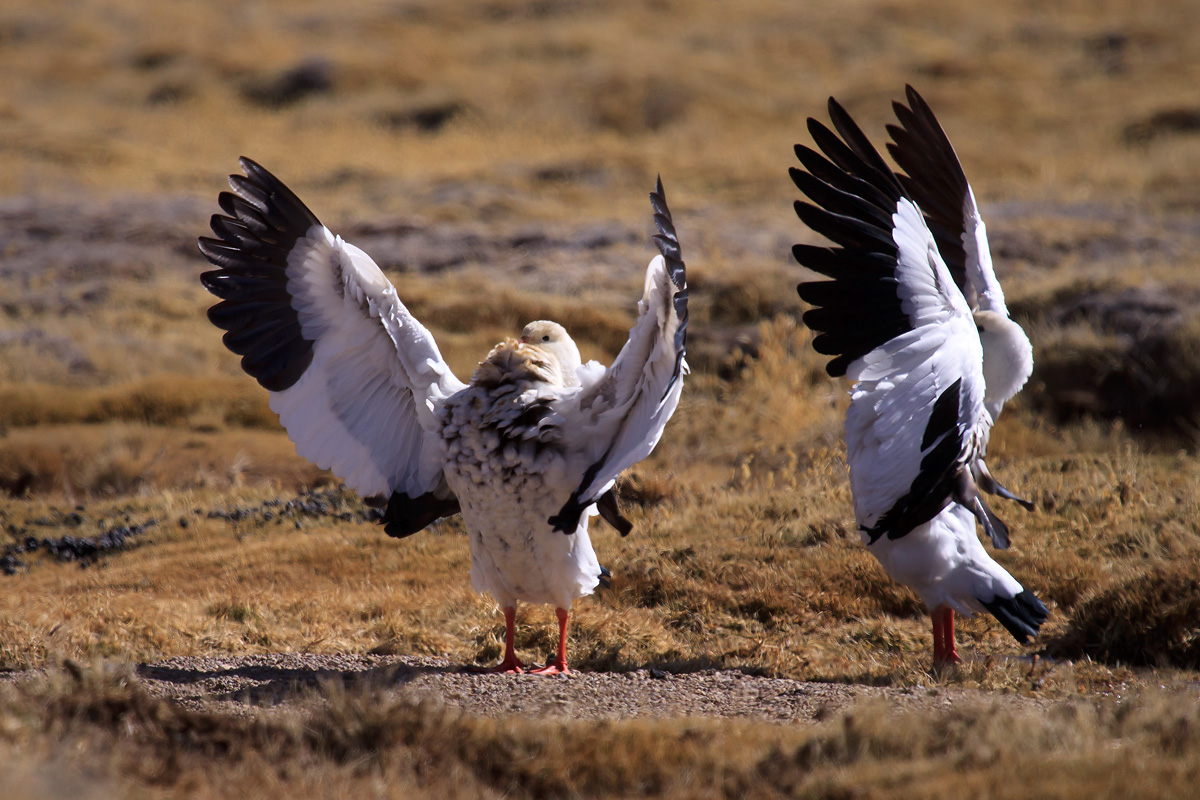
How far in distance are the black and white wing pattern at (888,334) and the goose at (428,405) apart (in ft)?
2.78

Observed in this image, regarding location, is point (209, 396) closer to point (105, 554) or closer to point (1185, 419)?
point (105, 554)

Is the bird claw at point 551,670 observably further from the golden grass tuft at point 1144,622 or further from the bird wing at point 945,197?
the bird wing at point 945,197

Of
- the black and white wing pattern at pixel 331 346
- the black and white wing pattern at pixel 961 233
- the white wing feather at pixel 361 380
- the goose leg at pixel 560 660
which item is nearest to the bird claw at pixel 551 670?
the goose leg at pixel 560 660

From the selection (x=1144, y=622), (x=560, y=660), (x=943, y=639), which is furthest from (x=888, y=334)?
(x=1144, y=622)

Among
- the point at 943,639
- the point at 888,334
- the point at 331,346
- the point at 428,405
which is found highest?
the point at 888,334

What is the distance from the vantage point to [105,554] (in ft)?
28.1

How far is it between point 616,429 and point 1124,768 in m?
2.60

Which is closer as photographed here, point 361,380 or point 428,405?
point 428,405

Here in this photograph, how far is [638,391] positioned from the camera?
513cm

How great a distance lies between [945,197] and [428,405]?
3.19 m

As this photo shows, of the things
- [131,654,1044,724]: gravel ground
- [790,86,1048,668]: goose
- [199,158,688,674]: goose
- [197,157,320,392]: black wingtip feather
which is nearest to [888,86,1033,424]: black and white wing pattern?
[790,86,1048,668]: goose

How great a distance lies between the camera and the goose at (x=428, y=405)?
17.9ft

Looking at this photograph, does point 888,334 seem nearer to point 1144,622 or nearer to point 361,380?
point 1144,622

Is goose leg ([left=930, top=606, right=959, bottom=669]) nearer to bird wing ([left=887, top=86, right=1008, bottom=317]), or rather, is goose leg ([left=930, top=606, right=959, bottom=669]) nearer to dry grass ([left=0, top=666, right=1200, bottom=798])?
dry grass ([left=0, top=666, right=1200, bottom=798])
